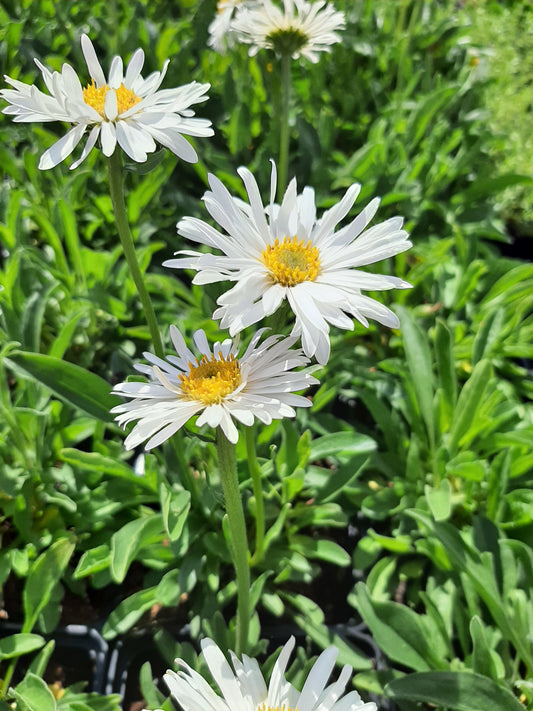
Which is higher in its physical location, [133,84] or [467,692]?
[133,84]

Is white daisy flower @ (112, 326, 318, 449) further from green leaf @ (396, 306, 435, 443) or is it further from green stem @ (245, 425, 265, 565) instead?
green leaf @ (396, 306, 435, 443)

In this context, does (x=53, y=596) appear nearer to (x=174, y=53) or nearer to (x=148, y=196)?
(x=148, y=196)

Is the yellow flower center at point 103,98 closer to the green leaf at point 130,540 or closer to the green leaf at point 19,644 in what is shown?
the green leaf at point 130,540

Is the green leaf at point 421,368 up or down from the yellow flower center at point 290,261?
down

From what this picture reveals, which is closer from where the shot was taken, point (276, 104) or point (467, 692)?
point (467, 692)

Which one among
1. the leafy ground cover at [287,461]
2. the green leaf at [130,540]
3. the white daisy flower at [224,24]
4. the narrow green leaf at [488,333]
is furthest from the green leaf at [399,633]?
the white daisy flower at [224,24]

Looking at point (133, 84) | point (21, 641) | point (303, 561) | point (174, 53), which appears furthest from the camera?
point (174, 53)

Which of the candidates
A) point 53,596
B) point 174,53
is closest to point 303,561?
point 53,596
